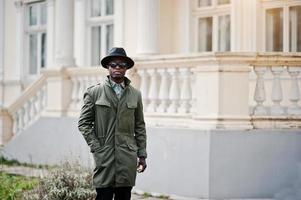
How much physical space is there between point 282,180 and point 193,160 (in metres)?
1.30

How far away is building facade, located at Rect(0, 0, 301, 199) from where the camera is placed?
9.83 meters

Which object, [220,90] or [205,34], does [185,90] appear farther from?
[205,34]

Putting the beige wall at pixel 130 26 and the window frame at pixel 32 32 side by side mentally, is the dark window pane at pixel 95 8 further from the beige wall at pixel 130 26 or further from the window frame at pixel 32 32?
the window frame at pixel 32 32

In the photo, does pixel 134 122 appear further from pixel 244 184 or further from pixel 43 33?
pixel 43 33

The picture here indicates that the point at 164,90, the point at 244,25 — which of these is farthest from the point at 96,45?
the point at 164,90

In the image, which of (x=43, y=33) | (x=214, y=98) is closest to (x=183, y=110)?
(x=214, y=98)

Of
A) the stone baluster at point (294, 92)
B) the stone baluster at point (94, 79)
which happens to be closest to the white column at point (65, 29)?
the stone baluster at point (94, 79)

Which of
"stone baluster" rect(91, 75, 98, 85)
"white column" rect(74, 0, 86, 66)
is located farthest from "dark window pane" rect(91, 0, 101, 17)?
"stone baluster" rect(91, 75, 98, 85)

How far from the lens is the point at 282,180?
10.0m

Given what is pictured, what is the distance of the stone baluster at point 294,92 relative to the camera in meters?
10.1

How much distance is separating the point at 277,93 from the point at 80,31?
7992mm

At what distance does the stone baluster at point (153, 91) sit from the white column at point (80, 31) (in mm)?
5900

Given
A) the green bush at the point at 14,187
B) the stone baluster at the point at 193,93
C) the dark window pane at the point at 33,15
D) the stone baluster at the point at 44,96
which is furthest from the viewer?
the dark window pane at the point at 33,15

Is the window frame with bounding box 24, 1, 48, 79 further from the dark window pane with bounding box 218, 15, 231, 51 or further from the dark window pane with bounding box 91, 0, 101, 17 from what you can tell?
the dark window pane with bounding box 218, 15, 231, 51
